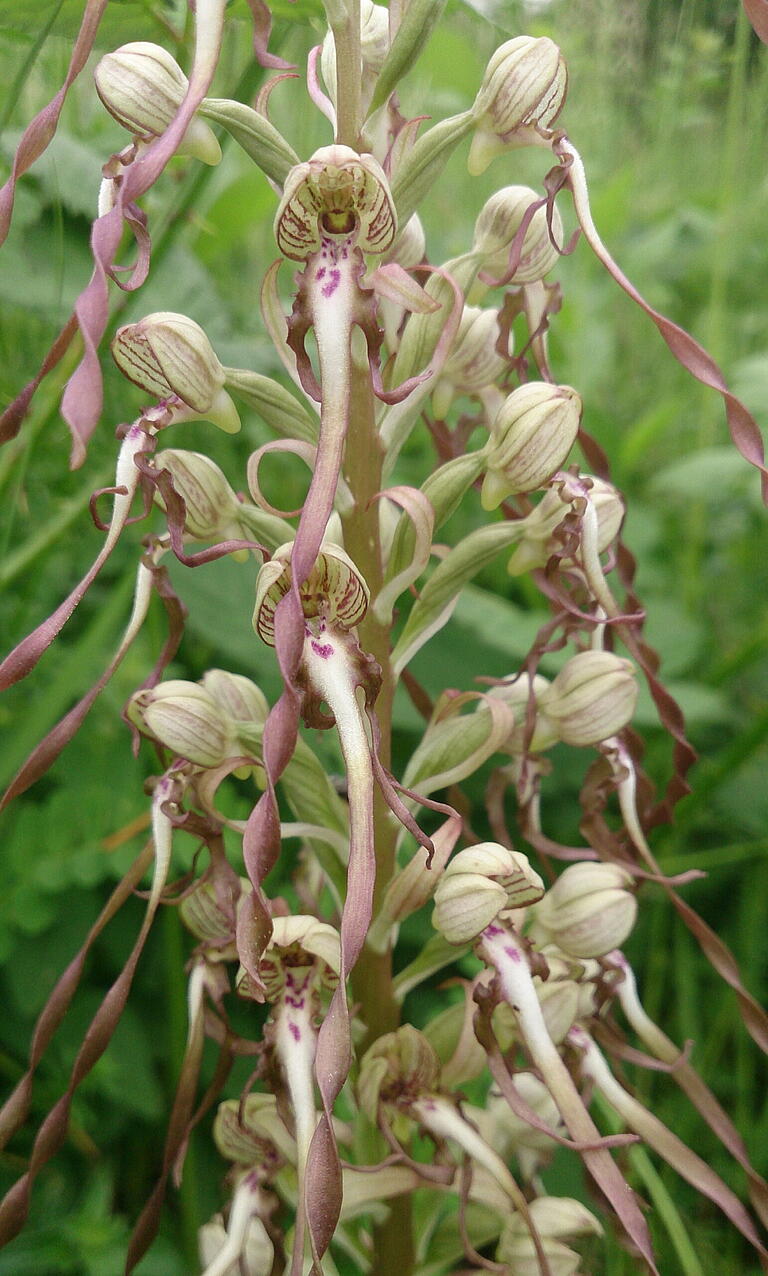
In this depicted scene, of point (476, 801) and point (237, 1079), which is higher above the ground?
point (476, 801)

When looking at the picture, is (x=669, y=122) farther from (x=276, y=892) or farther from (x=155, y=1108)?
(x=155, y=1108)

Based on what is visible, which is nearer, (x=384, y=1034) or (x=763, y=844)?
(x=384, y=1034)

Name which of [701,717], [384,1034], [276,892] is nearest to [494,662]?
[701,717]

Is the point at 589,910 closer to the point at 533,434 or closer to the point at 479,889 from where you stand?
the point at 479,889

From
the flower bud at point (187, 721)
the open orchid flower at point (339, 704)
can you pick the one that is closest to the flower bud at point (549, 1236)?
the open orchid flower at point (339, 704)

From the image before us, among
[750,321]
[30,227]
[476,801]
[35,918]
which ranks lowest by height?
[476,801]

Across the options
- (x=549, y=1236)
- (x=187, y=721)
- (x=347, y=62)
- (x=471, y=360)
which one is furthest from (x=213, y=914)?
(x=347, y=62)
